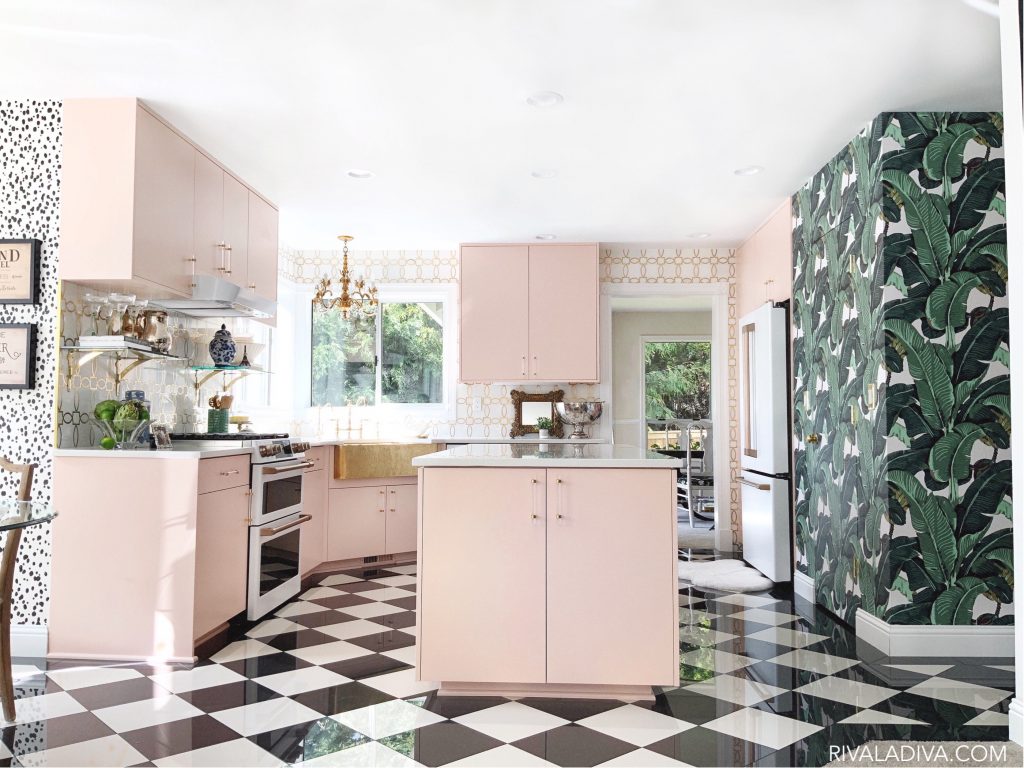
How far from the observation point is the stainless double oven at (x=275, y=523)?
12.8 ft

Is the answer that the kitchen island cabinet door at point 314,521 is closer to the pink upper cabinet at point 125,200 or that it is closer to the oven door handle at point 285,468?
the oven door handle at point 285,468

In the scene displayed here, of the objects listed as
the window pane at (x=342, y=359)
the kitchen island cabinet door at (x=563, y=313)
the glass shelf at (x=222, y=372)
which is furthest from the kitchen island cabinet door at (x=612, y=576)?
the window pane at (x=342, y=359)

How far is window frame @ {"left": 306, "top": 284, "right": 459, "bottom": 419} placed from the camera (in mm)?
6430

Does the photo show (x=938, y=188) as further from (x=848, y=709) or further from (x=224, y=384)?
(x=224, y=384)

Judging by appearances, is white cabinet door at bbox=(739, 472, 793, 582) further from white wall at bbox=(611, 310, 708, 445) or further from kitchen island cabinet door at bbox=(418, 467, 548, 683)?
white wall at bbox=(611, 310, 708, 445)

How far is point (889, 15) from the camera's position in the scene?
8.89 feet

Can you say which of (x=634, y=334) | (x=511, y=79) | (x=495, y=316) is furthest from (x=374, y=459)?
(x=634, y=334)

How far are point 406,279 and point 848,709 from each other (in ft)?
15.7

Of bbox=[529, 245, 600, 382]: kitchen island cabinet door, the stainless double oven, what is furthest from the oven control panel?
bbox=[529, 245, 600, 382]: kitchen island cabinet door

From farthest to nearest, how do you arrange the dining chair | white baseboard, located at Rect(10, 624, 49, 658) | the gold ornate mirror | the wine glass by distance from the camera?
the gold ornate mirror < the wine glass < white baseboard, located at Rect(10, 624, 49, 658) < the dining chair

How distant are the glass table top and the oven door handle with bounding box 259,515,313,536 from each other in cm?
146

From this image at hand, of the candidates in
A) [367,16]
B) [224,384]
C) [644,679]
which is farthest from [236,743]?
[224,384]

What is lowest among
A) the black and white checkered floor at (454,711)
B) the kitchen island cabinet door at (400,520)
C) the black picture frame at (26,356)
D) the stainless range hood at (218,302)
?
the black and white checkered floor at (454,711)

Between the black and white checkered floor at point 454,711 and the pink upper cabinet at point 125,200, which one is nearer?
the black and white checkered floor at point 454,711
